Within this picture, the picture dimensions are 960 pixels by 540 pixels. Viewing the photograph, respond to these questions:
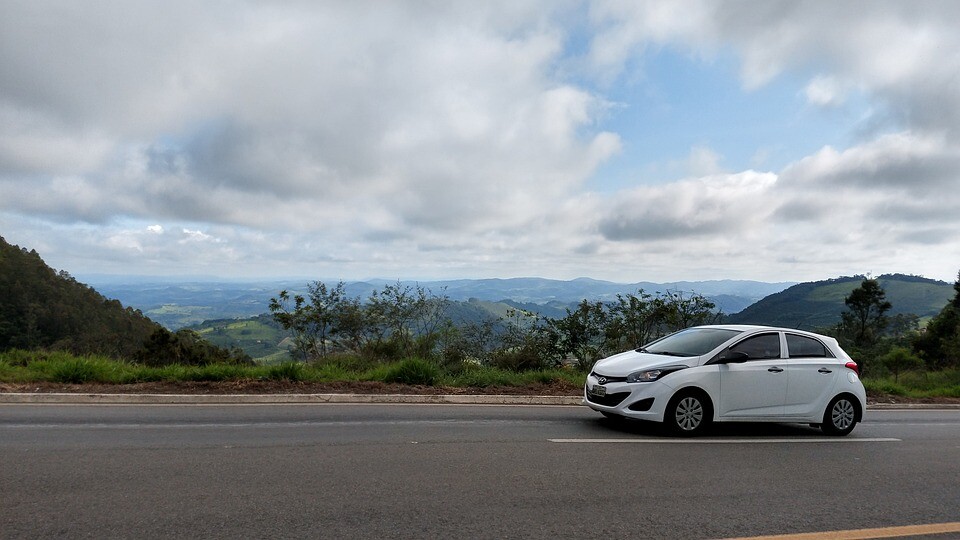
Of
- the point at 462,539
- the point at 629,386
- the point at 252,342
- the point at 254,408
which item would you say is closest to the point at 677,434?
the point at 629,386

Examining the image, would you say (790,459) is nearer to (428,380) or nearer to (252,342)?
(428,380)

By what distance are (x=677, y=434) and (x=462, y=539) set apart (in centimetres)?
516

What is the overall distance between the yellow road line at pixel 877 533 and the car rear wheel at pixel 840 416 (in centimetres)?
449

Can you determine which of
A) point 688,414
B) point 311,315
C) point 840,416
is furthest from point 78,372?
point 840,416

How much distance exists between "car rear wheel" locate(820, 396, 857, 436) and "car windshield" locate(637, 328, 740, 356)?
6.39 feet

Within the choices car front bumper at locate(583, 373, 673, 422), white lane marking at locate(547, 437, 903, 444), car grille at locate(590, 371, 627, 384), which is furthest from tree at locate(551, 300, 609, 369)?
car front bumper at locate(583, 373, 673, 422)

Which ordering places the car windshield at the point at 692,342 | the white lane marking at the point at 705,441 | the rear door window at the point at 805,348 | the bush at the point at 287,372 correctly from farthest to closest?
the bush at the point at 287,372 → the rear door window at the point at 805,348 → the car windshield at the point at 692,342 → the white lane marking at the point at 705,441

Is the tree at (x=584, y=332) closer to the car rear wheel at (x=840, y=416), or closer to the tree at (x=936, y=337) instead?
the car rear wheel at (x=840, y=416)

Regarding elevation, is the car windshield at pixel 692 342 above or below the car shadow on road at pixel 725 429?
above

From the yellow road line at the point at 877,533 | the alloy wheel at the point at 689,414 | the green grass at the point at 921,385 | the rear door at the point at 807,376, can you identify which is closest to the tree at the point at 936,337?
the green grass at the point at 921,385

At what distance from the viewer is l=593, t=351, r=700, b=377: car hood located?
865cm

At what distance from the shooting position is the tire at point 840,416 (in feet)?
31.1

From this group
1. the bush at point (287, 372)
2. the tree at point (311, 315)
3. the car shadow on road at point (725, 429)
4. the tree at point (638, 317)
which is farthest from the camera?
the tree at point (311, 315)

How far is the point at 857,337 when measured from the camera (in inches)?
1914
